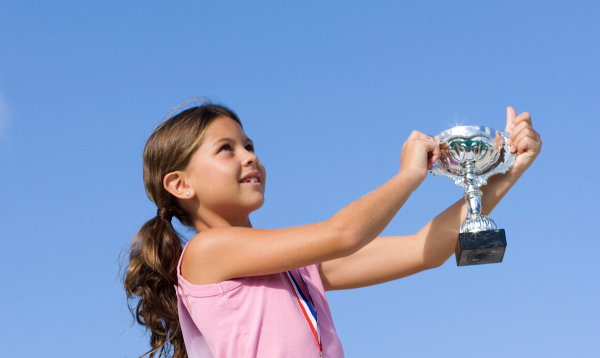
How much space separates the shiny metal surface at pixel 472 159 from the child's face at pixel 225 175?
1.07 meters

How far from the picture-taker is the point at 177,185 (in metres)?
3.97

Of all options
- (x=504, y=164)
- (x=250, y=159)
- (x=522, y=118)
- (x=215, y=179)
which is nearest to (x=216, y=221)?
(x=215, y=179)

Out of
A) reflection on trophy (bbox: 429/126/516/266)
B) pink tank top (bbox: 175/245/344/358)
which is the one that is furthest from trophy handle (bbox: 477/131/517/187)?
pink tank top (bbox: 175/245/344/358)

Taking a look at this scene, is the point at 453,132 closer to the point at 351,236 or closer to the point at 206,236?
the point at 351,236

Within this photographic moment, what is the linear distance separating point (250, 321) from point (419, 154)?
125 centimetres

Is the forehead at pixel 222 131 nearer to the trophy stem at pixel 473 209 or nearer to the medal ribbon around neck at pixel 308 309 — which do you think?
the medal ribbon around neck at pixel 308 309

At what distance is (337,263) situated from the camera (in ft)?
14.3

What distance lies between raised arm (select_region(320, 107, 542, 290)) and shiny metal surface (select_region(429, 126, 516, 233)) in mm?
79

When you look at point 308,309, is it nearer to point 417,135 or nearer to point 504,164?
point 417,135

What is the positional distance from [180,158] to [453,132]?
62.6 inches

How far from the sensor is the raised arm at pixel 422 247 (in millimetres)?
4043

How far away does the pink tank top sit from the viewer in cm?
331

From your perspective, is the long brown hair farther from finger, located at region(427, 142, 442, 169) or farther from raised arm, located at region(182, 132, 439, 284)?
finger, located at region(427, 142, 442, 169)

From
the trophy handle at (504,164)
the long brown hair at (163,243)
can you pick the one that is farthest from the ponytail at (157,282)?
the trophy handle at (504,164)
